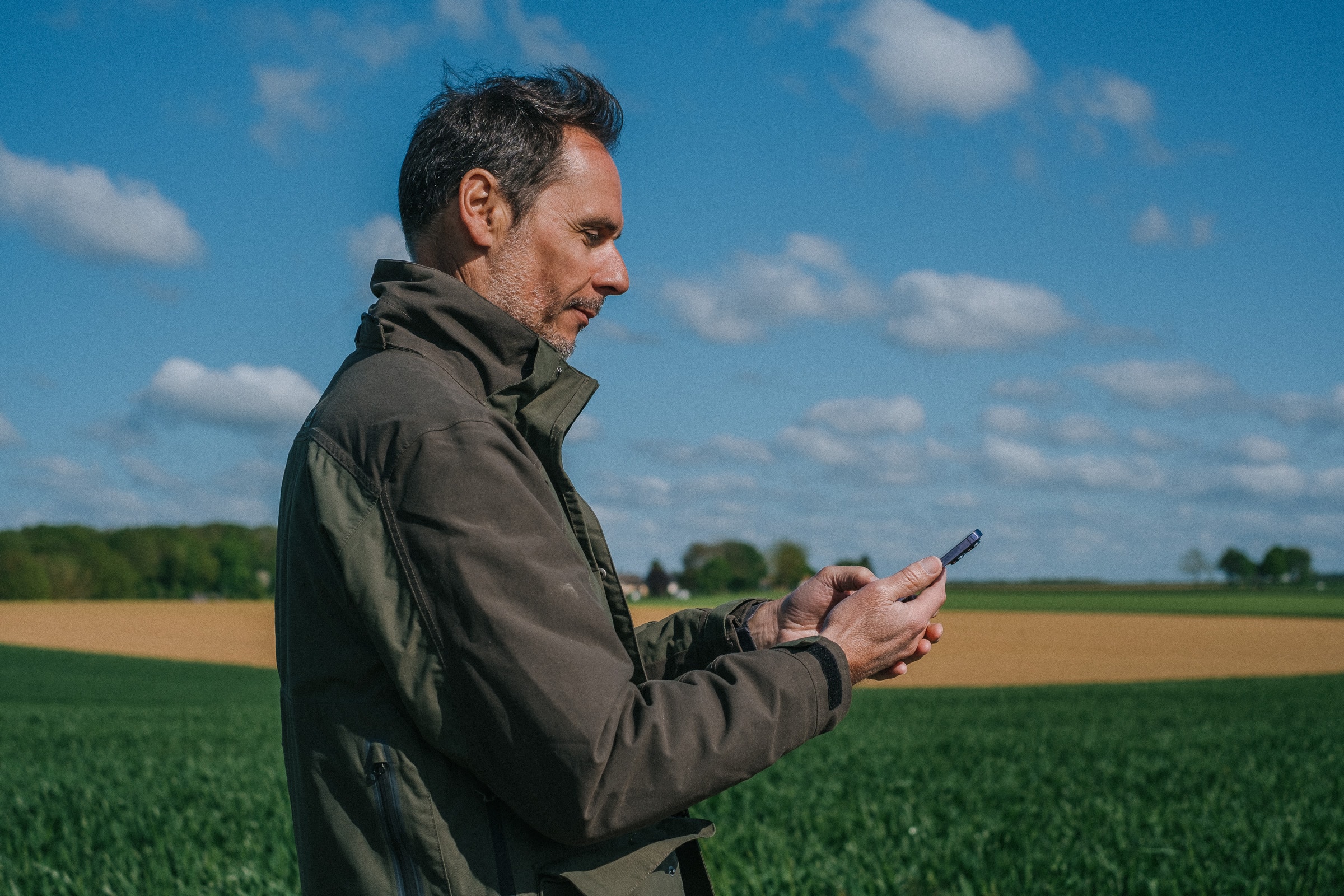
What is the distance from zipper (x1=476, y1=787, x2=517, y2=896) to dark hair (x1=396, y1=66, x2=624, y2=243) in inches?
39.5

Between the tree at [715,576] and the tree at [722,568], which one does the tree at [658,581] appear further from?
the tree at [715,576]

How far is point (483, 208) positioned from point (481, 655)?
0.86m

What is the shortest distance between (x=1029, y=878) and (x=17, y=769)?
28.3ft

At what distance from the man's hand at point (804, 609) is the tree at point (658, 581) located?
61248mm

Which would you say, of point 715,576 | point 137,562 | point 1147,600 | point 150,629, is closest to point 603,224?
point 715,576

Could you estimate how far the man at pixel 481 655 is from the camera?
4.69ft

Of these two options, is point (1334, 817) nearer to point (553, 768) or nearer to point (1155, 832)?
point (1155, 832)

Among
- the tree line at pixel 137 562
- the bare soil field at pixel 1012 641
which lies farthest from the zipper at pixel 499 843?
the tree line at pixel 137 562

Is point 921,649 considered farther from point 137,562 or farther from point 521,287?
point 137,562

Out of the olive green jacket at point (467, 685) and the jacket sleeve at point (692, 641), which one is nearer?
the olive green jacket at point (467, 685)

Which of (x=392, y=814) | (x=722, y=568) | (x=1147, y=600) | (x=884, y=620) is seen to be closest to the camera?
(x=392, y=814)

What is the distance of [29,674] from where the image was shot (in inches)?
1231

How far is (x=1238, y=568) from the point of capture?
117 metres

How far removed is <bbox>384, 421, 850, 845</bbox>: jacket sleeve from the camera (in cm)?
141
